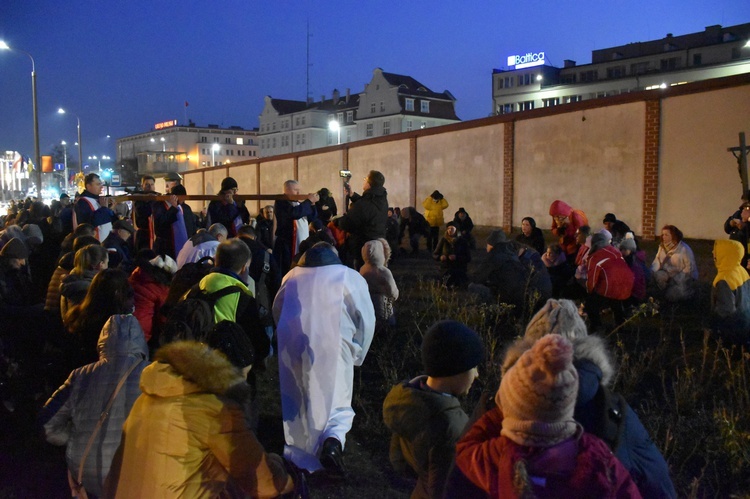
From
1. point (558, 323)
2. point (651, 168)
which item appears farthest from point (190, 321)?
point (651, 168)

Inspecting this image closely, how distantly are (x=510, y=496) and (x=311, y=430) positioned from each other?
123 inches

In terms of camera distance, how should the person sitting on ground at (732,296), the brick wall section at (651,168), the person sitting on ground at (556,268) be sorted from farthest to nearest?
the brick wall section at (651,168)
the person sitting on ground at (556,268)
the person sitting on ground at (732,296)

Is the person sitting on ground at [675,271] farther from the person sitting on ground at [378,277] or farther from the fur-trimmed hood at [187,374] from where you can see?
the fur-trimmed hood at [187,374]

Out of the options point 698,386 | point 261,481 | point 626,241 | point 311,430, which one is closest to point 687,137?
point 626,241

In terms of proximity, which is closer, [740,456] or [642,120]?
[740,456]

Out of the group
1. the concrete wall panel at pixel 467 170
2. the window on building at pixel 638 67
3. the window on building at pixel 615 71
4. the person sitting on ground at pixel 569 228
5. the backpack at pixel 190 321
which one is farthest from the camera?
the window on building at pixel 615 71

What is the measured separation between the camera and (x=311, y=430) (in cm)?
478

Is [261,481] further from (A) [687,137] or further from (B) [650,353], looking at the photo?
(A) [687,137]

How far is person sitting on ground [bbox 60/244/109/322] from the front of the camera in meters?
5.20

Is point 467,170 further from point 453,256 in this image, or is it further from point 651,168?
point 453,256

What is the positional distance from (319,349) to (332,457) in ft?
2.59

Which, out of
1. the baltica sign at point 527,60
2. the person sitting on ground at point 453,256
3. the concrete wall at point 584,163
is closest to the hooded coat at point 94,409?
the person sitting on ground at point 453,256

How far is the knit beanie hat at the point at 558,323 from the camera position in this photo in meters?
2.80

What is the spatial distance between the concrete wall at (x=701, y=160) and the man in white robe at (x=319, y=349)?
41.4 ft
